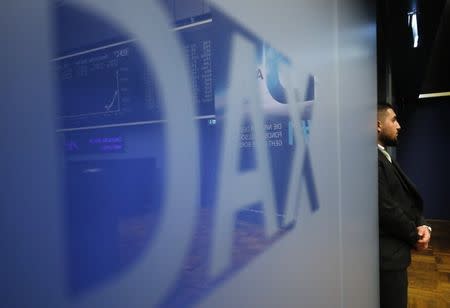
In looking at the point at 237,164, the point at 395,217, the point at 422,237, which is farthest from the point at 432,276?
the point at 237,164

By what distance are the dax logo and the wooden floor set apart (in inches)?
124

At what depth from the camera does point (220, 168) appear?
0.52 m

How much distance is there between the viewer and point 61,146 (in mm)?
277

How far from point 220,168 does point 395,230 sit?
1.72m

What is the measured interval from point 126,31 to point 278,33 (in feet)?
1.55

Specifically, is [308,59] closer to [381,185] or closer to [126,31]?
[126,31]

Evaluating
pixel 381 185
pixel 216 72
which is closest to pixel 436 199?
pixel 381 185

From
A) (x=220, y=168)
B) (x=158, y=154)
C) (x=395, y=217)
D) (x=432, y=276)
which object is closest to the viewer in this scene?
(x=158, y=154)

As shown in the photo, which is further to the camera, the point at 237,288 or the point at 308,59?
the point at 308,59

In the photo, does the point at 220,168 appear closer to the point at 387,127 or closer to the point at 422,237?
the point at 422,237

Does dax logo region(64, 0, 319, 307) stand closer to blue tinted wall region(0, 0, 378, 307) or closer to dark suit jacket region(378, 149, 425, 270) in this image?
blue tinted wall region(0, 0, 378, 307)

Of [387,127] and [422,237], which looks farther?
[387,127]

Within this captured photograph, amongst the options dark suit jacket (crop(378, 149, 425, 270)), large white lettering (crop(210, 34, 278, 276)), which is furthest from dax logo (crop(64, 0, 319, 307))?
dark suit jacket (crop(378, 149, 425, 270))

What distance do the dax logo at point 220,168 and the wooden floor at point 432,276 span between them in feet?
10.4
